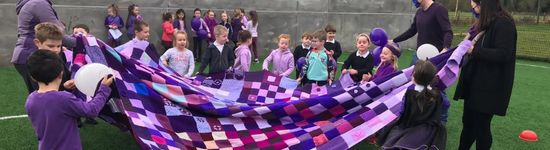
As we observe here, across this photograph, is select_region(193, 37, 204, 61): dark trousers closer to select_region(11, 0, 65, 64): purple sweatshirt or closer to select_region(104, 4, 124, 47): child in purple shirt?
A: select_region(104, 4, 124, 47): child in purple shirt

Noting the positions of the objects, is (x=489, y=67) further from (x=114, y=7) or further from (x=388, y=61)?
(x=114, y=7)

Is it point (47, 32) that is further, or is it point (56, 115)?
point (47, 32)

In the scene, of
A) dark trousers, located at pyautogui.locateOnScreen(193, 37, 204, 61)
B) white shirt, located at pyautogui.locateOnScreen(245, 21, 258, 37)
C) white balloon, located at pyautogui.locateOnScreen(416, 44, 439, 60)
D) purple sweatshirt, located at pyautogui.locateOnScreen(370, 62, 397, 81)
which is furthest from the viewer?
white shirt, located at pyautogui.locateOnScreen(245, 21, 258, 37)

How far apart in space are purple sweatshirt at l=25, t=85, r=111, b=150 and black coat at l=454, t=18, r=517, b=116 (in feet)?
9.25

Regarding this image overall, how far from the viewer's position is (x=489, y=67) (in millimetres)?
3928

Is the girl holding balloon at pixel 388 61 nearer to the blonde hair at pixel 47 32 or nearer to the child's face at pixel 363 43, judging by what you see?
the child's face at pixel 363 43

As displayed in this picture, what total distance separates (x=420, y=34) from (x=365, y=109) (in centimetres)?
176

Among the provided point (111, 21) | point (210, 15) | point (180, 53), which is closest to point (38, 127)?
point (180, 53)

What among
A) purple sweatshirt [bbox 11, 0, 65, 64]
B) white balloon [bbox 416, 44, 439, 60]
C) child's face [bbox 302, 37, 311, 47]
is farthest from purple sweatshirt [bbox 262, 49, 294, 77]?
purple sweatshirt [bbox 11, 0, 65, 64]

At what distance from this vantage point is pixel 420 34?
5512 millimetres

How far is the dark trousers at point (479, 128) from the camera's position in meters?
4.07

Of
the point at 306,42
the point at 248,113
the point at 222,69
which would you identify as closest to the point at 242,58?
the point at 222,69

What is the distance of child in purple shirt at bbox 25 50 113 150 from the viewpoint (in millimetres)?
2871

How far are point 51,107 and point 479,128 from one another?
3212mm
